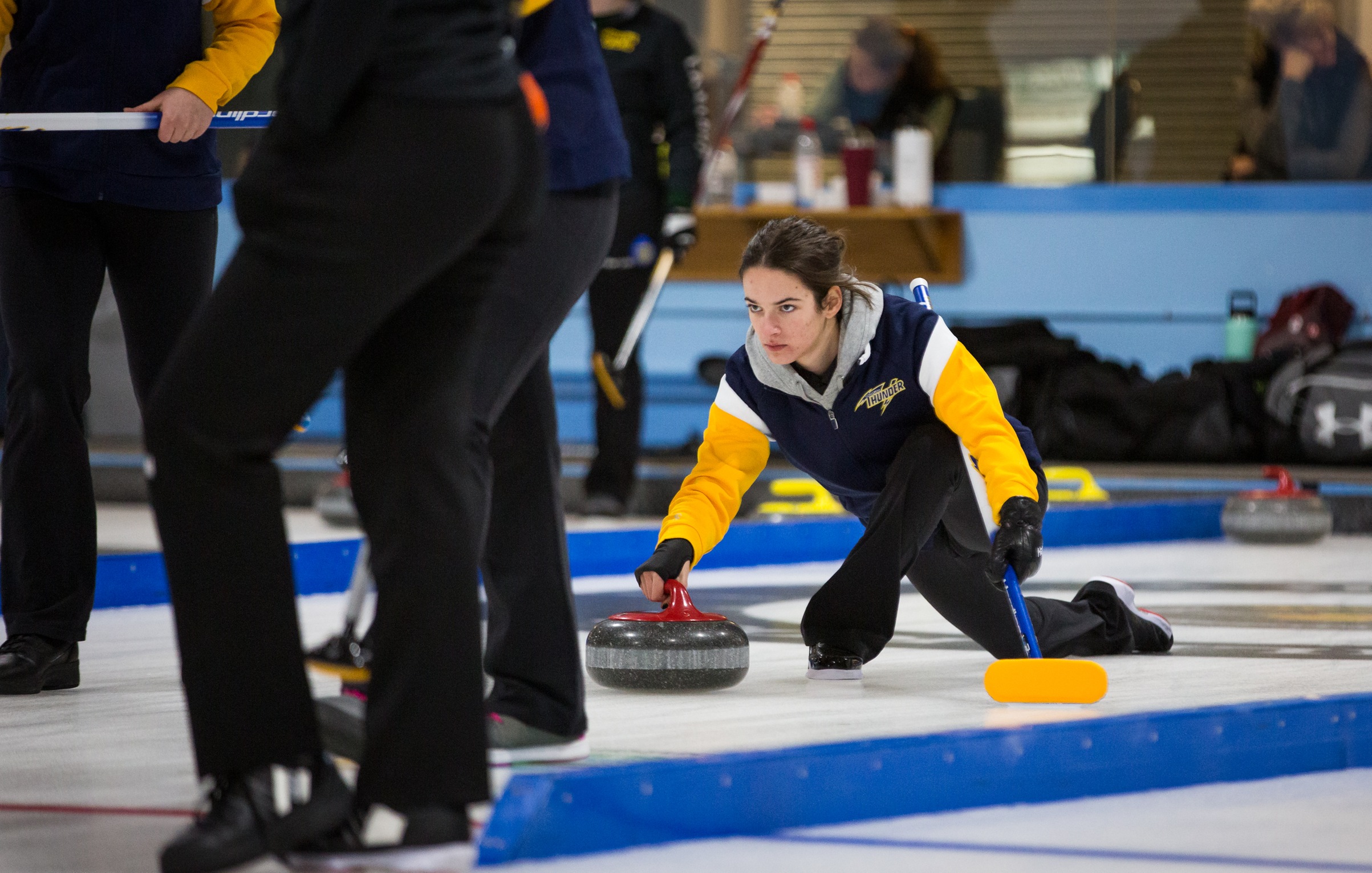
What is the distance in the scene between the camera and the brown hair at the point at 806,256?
2805 millimetres

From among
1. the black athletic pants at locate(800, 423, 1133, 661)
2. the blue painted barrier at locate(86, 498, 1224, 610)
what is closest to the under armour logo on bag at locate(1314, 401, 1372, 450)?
the blue painted barrier at locate(86, 498, 1224, 610)

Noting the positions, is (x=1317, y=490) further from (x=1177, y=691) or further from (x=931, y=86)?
(x=1177, y=691)

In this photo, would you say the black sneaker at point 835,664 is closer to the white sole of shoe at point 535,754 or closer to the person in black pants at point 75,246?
the white sole of shoe at point 535,754

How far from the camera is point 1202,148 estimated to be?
7.76 m

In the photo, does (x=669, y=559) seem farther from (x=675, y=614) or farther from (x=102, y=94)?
(x=102, y=94)

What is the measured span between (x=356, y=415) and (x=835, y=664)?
1.46 m

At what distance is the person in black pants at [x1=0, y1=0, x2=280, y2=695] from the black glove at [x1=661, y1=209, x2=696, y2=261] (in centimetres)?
318

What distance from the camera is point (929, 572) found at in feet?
9.89

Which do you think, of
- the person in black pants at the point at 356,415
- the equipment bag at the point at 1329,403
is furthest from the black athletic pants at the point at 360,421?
the equipment bag at the point at 1329,403

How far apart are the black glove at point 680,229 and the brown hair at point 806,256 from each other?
10.1 feet

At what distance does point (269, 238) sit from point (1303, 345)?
597cm

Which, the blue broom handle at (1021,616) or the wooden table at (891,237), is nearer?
the blue broom handle at (1021,616)

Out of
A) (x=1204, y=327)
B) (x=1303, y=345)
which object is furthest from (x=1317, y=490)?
(x=1204, y=327)

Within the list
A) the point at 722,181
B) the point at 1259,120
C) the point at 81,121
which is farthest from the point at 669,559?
the point at 1259,120
